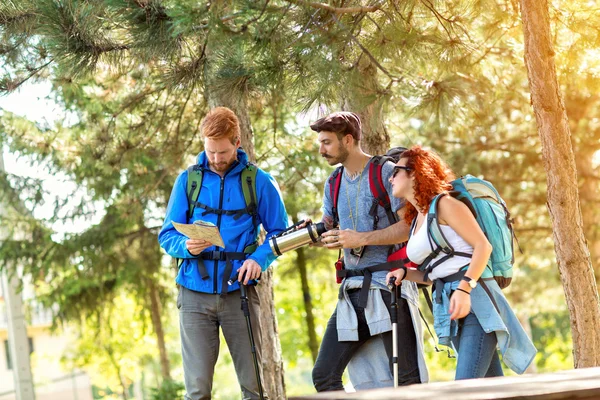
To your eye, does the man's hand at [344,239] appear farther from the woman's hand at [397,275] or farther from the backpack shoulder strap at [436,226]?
the backpack shoulder strap at [436,226]

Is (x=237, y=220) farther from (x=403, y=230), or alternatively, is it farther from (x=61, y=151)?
(x=61, y=151)

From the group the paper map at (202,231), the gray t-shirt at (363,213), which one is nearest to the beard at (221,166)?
the paper map at (202,231)

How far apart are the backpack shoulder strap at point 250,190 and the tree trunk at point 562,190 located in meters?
2.09

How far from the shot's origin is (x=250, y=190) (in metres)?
5.07

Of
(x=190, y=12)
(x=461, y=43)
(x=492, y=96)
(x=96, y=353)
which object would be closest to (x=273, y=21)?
(x=190, y=12)

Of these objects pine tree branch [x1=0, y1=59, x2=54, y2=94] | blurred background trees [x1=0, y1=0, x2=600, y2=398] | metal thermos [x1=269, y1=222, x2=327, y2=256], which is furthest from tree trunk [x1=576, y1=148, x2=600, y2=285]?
metal thermos [x1=269, y1=222, x2=327, y2=256]

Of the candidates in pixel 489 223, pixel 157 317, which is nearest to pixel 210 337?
pixel 489 223

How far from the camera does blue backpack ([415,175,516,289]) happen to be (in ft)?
14.1

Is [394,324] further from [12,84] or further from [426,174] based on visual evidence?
[12,84]

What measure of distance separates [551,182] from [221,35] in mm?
2575

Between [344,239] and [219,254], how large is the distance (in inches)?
31.3

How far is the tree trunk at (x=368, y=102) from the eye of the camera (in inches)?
217

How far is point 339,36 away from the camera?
16.4 feet

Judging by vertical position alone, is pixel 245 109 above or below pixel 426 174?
above
